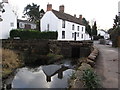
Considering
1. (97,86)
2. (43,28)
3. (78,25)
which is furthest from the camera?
(78,25)

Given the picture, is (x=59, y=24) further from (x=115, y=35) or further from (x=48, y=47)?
(x=115, y=35)

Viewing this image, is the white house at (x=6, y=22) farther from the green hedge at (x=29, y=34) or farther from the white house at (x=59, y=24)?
the white house at (x=59, y=24)

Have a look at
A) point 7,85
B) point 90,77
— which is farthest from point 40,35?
point 90,77

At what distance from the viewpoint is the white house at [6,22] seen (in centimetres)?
3190

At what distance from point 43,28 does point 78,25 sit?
12.1m

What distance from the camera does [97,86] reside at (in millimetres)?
5750

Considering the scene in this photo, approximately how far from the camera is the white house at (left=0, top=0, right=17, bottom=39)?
31903 mm

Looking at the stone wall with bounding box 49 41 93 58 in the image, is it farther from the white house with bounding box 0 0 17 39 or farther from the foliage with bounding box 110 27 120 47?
A: the white house with bounding box 0 0 17 39

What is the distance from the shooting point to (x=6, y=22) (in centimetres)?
3297

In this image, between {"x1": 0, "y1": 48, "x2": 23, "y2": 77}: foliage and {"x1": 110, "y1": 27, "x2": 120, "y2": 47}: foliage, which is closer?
{"x1": 0, "y1": 48, "x2": 23, "y2": 77}: foliage

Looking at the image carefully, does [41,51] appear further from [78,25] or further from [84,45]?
[78,25]

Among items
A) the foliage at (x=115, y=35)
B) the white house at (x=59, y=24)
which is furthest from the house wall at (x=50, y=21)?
the foliage at (x=115, y=35)

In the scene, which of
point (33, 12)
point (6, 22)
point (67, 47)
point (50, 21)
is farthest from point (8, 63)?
point (33, 12)

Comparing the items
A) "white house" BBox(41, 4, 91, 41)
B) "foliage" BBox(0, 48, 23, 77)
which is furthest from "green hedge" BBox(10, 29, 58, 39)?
"foliage" BBox(0, 48, 23, 77)
